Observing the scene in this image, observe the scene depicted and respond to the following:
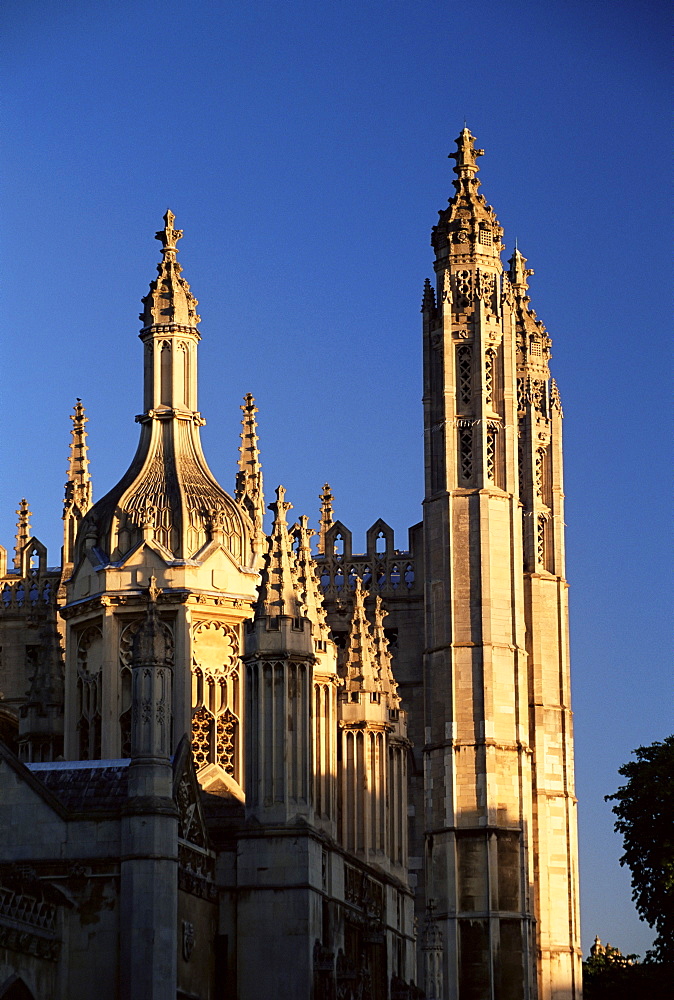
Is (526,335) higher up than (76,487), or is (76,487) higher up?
(526,335)

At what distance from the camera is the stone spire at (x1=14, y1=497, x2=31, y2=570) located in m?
84.7

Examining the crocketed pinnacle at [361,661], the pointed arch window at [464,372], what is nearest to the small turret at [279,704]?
the crocketed pinnacle at [361,661]

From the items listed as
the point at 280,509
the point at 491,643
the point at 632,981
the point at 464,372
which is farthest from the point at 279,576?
the point at 632,981

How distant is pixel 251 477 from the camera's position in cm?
6662

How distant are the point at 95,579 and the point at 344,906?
1073 cm

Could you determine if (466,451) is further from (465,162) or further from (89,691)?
(89,691)

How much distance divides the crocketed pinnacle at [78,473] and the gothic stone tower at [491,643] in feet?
39.3

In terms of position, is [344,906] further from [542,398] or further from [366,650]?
[542,398]

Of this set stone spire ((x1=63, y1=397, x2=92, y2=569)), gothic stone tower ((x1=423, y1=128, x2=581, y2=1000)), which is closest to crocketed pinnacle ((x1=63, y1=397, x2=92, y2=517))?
stone spire ((x1=63, y1=397, x2=92, y2=569))

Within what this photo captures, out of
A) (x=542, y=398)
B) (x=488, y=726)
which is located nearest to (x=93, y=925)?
(x=488, y=726)

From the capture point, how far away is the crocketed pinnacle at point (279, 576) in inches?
2000

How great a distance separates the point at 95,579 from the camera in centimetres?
5969

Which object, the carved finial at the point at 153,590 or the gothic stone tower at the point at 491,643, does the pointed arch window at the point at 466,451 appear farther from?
the carved finial at the point at 153,590

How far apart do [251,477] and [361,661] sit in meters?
8.44
